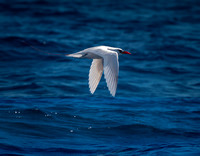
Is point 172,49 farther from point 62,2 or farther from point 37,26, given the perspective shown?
point 62,2

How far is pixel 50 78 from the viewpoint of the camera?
1051cm

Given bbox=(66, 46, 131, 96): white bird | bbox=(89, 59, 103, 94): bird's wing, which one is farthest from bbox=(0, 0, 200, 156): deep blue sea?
bbox=(66, 46, 131, 96): white bird

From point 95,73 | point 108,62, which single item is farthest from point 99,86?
point 108,62

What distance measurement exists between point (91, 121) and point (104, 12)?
13746mm

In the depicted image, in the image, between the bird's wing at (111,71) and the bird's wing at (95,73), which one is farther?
the bird's wing at (95,73)

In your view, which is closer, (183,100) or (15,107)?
(15,107)

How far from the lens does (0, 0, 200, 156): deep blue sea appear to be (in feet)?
20.8

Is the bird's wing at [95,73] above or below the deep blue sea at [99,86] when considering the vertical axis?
above

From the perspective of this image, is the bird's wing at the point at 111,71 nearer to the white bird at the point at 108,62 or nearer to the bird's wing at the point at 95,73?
the white bird at the point at 108,62

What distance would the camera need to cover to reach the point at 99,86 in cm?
1001

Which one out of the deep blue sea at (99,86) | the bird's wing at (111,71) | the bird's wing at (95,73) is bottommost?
the deep blue sea at (99,86)

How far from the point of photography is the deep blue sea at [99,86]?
6.35 m

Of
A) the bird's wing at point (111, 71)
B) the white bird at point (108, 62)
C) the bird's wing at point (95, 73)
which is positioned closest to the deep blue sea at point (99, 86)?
the bird's wing at point (95, 73)

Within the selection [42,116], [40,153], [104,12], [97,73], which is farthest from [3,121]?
[104,12]
